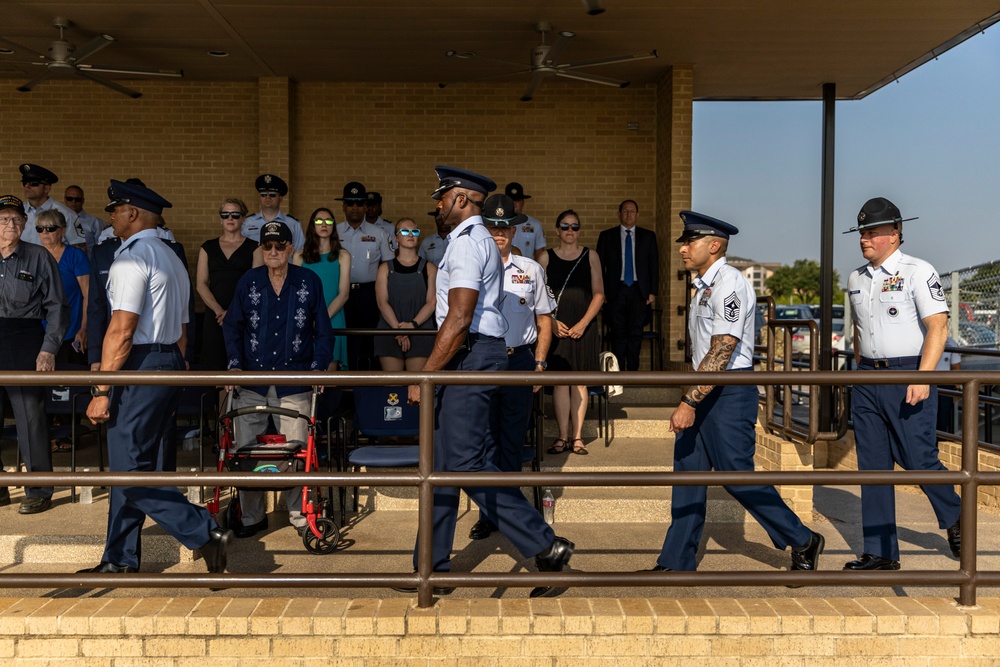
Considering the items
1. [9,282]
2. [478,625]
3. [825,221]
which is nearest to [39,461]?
[9,282]

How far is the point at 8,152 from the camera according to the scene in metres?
10.7

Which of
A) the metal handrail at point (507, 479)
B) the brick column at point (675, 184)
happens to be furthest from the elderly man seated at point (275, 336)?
the brick column at point (675, 184)

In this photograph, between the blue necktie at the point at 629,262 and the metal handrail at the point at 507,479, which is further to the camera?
the blue necktie at the point at 629,262

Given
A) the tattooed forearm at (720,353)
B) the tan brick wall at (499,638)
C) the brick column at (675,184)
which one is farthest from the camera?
the brick column at (675,184)

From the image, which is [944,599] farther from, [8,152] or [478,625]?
[8,152]

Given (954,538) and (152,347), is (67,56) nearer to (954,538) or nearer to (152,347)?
(152,347)

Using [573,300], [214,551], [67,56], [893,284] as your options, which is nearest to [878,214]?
[893,284]

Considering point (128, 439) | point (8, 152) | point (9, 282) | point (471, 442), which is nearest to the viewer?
point (471, 442)

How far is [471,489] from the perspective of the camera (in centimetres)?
395

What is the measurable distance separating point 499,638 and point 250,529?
2557 millimetres

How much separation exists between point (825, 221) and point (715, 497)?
496cm

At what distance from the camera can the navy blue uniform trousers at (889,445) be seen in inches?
177

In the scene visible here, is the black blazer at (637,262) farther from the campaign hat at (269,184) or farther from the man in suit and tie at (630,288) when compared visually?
the campaign hat at (269,184)

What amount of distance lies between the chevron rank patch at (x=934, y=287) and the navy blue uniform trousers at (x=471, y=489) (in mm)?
2283
